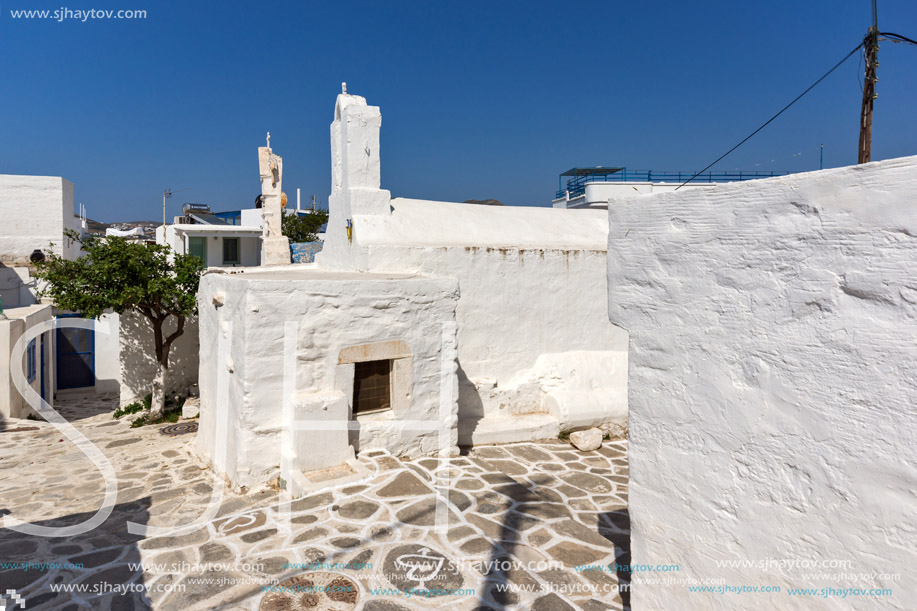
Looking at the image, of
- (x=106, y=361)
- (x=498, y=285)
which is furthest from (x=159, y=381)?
(x=498, y=285)

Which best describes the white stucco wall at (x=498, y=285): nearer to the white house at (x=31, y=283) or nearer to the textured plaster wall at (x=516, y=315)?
the textured plaster wall at (x=516, y=315)

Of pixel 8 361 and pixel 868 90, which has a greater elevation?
pixel 868 90

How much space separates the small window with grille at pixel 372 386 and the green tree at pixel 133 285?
5.07 metres

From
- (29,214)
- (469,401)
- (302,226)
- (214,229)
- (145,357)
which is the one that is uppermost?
(302,226)

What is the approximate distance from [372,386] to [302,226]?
19874 mm

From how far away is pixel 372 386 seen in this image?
594 centimetres

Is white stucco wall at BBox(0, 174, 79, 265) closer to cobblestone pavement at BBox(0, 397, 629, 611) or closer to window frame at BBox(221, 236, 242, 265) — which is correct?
window frame at BBox(221, 236, 242, 265)

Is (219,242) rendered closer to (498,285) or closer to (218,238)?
(218,238)

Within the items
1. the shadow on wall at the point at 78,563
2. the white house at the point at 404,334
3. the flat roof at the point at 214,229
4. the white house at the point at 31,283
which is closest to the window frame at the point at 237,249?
the flat roof at the point at 214,229

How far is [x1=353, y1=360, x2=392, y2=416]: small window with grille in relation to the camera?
582cm

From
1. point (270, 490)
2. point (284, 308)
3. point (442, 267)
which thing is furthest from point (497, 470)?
point (442, 267)

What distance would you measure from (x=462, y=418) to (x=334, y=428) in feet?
8.34

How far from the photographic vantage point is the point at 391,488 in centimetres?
489

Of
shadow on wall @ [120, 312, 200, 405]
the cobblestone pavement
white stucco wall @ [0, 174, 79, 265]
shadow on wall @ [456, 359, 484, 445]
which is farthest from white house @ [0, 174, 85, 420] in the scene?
shadow on wall @ [456, 359, 484, 445]
